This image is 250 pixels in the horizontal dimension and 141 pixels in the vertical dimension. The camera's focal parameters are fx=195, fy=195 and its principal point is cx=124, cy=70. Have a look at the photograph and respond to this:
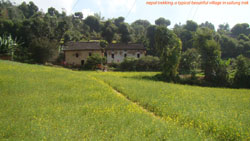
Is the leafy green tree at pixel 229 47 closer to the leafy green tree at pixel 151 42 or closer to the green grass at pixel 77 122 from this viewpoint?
the leafy green tree at pixel 151 42

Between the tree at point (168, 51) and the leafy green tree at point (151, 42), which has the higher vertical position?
the leafy green tree at point (151, 42)

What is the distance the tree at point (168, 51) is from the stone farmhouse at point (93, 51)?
61.6 feet

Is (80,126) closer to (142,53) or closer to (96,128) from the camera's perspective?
(96,128)

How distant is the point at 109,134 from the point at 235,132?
16.4ft

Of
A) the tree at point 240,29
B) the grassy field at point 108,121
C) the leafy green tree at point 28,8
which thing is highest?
the leafy green tree at point 28,8

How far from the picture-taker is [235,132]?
25.5 feet

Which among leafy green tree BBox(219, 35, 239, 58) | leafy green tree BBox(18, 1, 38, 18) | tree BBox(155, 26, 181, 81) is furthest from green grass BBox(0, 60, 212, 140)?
leafy green tree BBox(18, 1, 38, 18)

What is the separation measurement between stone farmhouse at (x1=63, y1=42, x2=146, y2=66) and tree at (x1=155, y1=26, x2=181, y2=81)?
1876 centimetres

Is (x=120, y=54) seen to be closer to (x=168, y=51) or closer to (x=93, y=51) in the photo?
(x=93, y=51)

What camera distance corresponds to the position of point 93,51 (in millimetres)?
46938

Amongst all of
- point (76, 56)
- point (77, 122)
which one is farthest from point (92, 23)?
point (77, 122)

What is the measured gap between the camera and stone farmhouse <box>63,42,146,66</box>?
46.8 metres

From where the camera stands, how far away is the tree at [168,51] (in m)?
28.2

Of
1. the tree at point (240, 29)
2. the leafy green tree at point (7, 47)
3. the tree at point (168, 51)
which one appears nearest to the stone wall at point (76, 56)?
the leafy green tree at point (7, 47)
